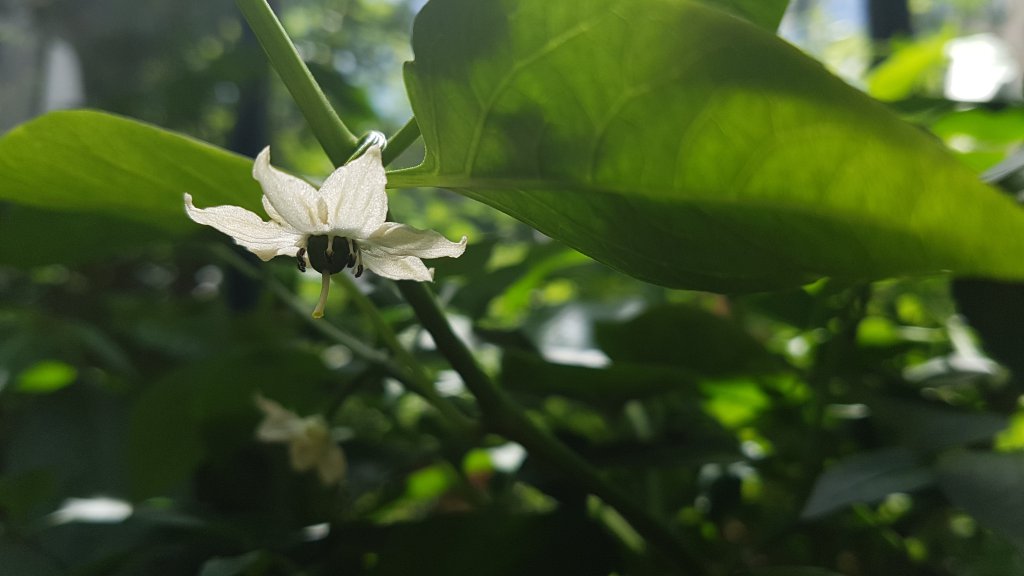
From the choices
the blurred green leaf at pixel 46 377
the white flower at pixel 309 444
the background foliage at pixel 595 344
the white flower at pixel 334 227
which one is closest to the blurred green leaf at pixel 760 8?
the background foliage at pixel 595 344

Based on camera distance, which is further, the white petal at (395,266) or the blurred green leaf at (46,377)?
the blurred green leaf at (46,377)

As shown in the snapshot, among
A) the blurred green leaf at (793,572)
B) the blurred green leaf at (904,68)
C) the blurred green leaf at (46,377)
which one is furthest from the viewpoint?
the blurred green leaf at (46,377)

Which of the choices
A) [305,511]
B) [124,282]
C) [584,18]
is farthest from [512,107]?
[124,282]

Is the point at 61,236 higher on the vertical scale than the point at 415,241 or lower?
higher

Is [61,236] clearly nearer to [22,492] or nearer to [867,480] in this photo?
[22,492]

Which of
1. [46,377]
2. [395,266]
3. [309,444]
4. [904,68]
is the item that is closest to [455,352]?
[395,266]

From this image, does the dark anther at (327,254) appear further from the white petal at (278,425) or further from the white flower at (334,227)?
the white petal at (278,425)
